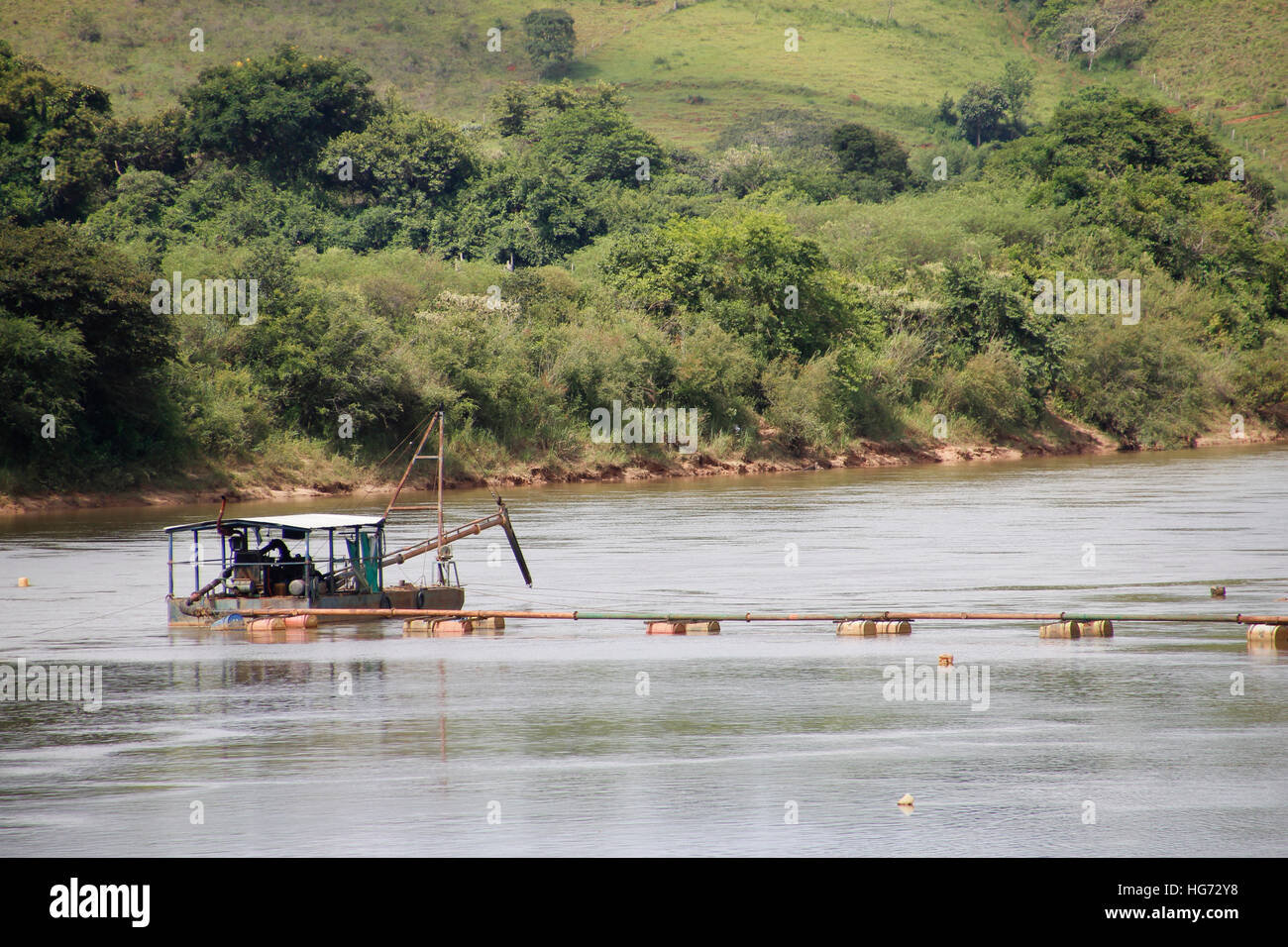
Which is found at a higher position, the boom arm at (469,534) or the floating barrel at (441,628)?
the boom arm at (469,534)

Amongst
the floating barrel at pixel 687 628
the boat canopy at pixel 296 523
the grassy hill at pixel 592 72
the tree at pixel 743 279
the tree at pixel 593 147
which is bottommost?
the floating barrel at pixel 687 628

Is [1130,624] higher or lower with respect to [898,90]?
lower

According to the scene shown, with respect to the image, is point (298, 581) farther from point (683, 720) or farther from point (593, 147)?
point (593, 147)

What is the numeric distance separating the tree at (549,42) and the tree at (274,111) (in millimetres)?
89474

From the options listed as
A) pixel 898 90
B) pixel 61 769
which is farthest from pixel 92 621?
pixel 898 90

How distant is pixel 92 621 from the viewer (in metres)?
31.5

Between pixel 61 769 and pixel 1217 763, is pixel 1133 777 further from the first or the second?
pixel 61 769

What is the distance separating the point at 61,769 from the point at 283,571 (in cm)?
1353

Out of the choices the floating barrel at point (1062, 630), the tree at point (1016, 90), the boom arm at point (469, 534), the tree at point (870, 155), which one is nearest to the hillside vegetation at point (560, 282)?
the tree at point (870, 155)

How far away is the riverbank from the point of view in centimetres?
5988

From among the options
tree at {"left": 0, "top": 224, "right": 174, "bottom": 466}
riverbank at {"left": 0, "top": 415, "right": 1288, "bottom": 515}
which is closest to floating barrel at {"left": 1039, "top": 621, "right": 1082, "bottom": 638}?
riverbank at {"left": 0, "top": 415, "right": 1288, "bottom": 515}

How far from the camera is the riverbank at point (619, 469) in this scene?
59875mm

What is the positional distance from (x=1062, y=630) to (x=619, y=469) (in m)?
46.7

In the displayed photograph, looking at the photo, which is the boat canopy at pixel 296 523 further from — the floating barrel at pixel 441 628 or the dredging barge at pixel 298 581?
the floating barrel at pixel 441 628
